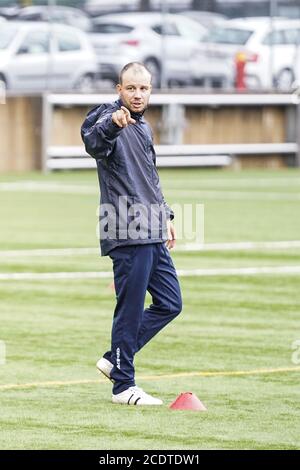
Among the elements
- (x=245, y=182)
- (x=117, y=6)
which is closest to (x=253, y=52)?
(x=117, y=6)

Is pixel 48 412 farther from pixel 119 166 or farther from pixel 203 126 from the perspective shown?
pixel 203 126

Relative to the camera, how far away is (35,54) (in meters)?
34.5

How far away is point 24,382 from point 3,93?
74.2 feet

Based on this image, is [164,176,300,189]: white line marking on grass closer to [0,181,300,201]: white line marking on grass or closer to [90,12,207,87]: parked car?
[0,181,300,201]: white line marking on grass

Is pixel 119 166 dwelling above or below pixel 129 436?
above

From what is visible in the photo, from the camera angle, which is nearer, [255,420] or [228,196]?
[255,420]

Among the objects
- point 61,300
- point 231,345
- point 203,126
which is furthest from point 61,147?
point 231,345

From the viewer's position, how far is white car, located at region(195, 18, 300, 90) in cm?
3722

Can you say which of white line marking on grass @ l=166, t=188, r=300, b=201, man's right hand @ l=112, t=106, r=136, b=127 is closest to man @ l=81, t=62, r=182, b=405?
man's right hand @ l=112, t=106, r=136, b=127

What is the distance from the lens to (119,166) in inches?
351

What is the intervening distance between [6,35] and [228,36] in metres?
6.69

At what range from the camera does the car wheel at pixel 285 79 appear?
37.5 m

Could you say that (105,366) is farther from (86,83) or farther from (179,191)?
(86,83)

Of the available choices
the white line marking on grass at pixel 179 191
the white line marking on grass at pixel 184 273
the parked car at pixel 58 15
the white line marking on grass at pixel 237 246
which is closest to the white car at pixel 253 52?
the parked car at pixel 58 15
